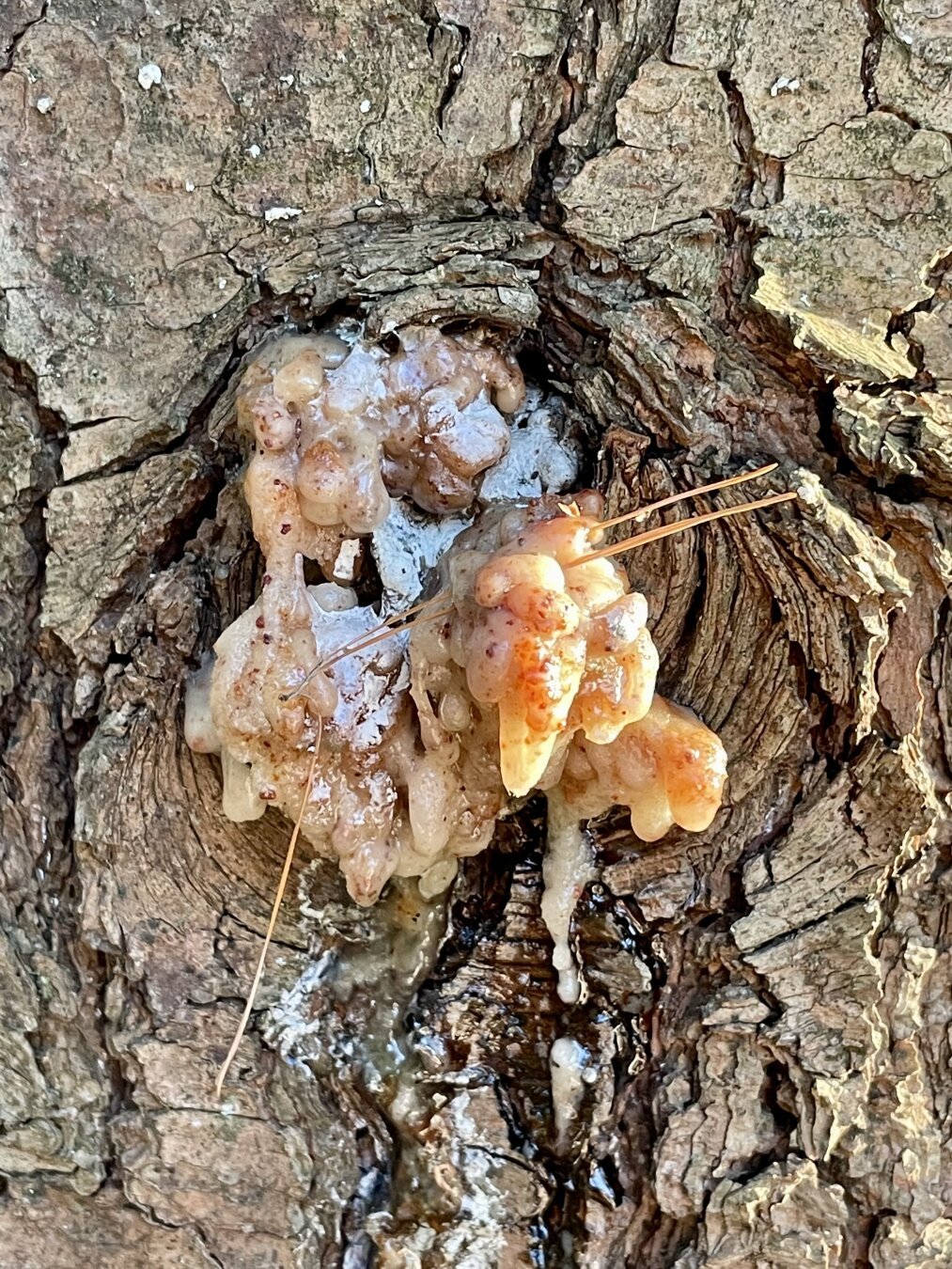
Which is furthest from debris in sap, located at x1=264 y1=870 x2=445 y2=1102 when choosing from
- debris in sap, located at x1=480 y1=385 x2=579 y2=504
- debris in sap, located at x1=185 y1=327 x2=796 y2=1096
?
debris in sap, located at x1=480 y1=385 x2=579 y2=504

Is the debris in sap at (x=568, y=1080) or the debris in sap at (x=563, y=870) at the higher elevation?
the debris in sap at (x=563, y=870)

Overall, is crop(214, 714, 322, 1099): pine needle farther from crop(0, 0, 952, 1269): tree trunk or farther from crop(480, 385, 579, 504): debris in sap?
crop(480, 385, 579, 504): debris in sap

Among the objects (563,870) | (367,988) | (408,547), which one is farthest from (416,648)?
(367,988)

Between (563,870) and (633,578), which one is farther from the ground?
(633,578)

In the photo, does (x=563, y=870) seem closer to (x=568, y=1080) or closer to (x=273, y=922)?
(x=568, y=1080)

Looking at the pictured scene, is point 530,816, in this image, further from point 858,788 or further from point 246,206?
point 246,206

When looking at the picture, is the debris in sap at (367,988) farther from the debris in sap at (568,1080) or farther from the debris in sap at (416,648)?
the debris in sap at (568,1080)

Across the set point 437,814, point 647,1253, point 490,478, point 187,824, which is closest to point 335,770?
point 437,814

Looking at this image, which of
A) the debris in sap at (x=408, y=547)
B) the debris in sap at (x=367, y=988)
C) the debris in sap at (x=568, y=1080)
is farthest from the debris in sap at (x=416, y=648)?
the debris in sap at (x=568, y=1080)
